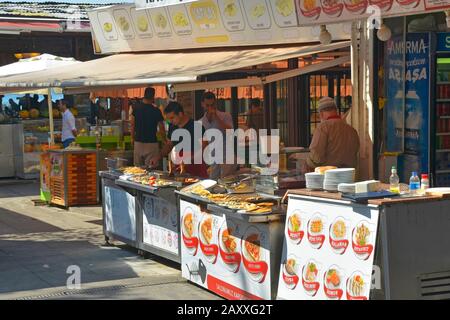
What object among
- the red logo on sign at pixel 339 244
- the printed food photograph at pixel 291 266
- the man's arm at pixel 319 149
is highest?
the man's arm at pixel 319 149

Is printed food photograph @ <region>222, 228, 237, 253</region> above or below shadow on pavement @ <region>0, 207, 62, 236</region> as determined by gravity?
above

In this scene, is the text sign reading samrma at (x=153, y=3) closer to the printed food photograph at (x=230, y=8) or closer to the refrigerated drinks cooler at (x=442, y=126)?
the printed food photograph at (x=230, y=8)

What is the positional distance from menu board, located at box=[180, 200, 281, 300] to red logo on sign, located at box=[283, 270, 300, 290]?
0.21 meters

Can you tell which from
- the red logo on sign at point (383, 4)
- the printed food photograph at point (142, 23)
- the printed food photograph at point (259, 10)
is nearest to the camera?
the red logo on sign at point (383, 4)

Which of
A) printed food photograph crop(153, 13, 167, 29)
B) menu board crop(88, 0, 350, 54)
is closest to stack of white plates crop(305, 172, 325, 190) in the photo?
menu board crop(88, 0, 350, 54)

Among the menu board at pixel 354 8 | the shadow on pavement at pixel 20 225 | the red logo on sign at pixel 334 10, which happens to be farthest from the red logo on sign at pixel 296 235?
the shadow on pavement at pixel 20 225

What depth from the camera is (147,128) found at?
1385 cm

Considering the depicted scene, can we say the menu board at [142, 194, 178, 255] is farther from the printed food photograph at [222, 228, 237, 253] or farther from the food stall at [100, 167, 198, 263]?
the printed food photograph at [222, 228, 237, 253]

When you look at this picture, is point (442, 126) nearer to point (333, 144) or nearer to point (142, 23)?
point (333, 144)

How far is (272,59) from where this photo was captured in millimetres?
11203

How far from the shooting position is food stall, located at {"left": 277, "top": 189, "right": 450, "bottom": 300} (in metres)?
6.65

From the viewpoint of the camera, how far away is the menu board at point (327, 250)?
6707 mm

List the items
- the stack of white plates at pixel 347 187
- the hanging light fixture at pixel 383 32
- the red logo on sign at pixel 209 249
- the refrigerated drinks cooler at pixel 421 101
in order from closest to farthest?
1. the stack of white plates at pixel 347 187
2. the red logo on sign at pixel 209 249
3. the hanging light fixture at pixel 383 32
4. the refrigerated drinks cooler at pixel 421 101

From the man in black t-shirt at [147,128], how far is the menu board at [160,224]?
308cm
